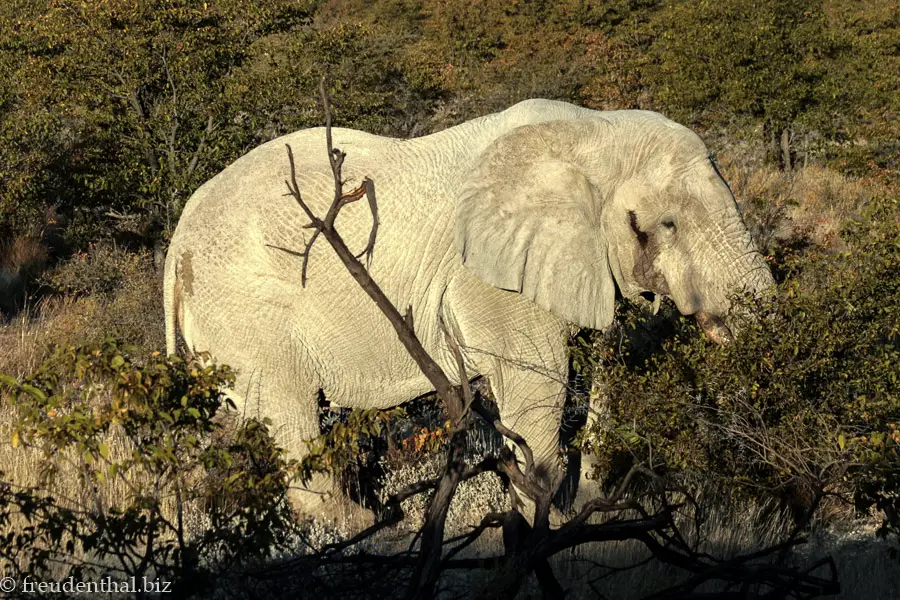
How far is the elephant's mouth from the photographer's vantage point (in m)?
5.36

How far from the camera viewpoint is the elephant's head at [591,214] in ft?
17.0

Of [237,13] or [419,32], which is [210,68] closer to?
[237,13]

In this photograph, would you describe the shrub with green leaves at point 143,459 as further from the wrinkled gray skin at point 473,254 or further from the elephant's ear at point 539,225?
the elephant's ear at point 539,225

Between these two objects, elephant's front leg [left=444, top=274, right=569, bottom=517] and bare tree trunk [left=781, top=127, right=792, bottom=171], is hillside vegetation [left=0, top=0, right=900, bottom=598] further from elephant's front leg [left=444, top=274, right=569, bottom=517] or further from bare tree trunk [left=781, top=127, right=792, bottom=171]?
elephant's front leg [left=444, top=274, right=569, bottom=517]

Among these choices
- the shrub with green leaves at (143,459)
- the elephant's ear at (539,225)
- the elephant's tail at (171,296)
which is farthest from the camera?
the elephant's tail at (171,296)

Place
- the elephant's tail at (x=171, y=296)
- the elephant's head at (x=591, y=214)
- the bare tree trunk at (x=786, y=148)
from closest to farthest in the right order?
the elephant's head at (x=591, y=214), the elephant's tail at (x=171, y=296), the bare tree trunk at (x=786, y=148)

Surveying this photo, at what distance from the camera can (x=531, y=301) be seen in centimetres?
551

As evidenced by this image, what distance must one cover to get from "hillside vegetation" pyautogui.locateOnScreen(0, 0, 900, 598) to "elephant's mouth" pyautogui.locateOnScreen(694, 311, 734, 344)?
99mm

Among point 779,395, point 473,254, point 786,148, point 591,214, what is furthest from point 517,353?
point 786,148

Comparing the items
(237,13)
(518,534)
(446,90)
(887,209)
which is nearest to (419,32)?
(446,90)

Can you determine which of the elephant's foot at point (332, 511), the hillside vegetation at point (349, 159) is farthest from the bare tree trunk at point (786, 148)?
the elephant's foot at point (332, 511)

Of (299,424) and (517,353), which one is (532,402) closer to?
(517,353)

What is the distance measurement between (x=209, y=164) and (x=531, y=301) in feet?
21.1

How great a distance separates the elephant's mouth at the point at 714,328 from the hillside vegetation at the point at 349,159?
10cm
